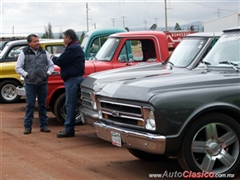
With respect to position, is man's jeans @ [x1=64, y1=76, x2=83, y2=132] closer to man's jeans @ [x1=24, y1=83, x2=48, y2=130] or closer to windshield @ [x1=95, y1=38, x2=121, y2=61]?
man's jeans @ [x1=24, y1=83, x2=48, y2=130]

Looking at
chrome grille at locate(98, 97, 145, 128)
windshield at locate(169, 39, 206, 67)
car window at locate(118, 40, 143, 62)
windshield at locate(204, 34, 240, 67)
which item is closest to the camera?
chrome grille at locate(98, 97, 145, 128)

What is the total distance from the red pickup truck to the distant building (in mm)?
8339

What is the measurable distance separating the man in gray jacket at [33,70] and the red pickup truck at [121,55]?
517mm

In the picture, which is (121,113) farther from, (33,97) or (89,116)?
(33,97)

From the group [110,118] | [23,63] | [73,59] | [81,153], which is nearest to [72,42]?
[73,59]

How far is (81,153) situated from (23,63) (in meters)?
2.71

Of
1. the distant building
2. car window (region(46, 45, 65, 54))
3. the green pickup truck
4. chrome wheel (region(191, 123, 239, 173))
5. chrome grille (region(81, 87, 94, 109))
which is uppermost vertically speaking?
the distant building

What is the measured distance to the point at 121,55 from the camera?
1041cm

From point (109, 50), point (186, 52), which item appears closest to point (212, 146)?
point (186, 52)

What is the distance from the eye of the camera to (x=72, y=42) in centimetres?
916

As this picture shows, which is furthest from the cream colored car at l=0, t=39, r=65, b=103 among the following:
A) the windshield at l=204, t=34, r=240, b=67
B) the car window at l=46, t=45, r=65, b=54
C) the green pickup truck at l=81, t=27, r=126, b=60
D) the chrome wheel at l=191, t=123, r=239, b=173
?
the chrome wheel at l=191, t=123, r=239, b=173

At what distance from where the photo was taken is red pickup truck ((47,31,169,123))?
10297 millimetres

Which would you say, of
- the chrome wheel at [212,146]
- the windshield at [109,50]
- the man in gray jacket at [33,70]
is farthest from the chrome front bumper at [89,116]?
the windshield at [109,50]

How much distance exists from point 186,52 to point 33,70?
3147 mm
